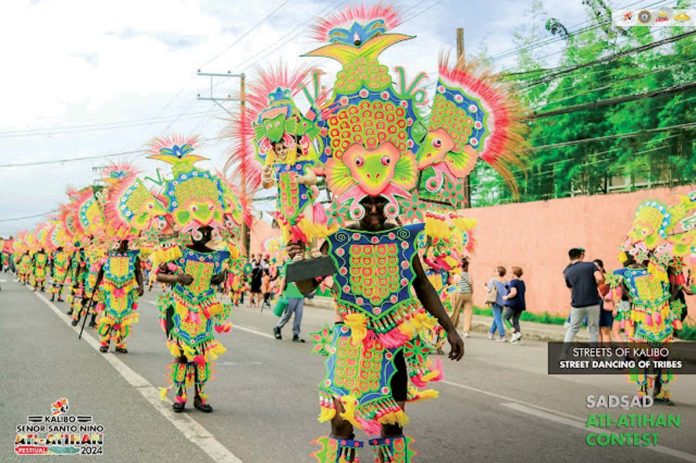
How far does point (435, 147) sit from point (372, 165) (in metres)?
0.61

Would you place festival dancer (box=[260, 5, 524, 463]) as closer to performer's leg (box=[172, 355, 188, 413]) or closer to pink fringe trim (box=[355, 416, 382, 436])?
pink fringe trim (box=[355, 416, 382, 436])

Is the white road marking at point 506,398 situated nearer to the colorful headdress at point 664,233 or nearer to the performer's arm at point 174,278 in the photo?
the colorful headdress at point 664,233

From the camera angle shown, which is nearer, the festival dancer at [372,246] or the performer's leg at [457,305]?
the festival dancer at [372,246]

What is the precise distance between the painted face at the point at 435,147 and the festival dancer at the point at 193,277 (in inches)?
127

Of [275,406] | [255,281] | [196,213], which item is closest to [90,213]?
[196,213]

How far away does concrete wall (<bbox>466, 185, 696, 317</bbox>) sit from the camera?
16.8 meters

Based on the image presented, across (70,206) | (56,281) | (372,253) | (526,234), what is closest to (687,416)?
(372,253)

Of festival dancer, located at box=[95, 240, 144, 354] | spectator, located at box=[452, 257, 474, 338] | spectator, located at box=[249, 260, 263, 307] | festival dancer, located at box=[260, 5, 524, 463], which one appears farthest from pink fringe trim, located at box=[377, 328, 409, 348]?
spectator, located at box=[249, 260, 263, 307]

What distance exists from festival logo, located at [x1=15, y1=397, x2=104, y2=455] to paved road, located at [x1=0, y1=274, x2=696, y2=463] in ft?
0.30

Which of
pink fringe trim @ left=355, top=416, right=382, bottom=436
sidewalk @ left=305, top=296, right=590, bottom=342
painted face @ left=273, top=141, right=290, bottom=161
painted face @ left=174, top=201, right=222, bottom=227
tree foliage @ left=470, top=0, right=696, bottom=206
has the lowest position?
sidewalk @ left=305, top=296, right=590, bottom=342

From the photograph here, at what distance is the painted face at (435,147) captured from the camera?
15.6 ft

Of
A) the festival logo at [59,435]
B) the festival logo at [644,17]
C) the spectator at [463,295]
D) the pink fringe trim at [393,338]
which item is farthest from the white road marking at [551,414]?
the festival logo at [644,17]

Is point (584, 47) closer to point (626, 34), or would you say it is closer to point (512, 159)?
point (626, 34)

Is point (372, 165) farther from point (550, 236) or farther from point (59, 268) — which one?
point (59, 268)
